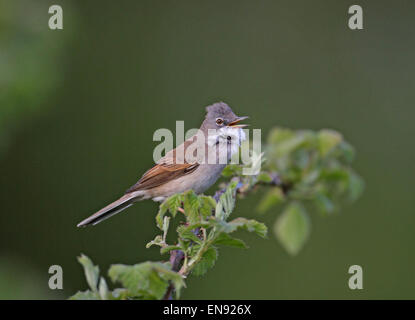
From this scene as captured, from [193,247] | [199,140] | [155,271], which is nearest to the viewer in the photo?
[155,271]

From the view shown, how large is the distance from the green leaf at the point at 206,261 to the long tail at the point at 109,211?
1.91m

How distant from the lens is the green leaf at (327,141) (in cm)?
130

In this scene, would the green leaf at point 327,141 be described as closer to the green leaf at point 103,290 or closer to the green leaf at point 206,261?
the green leaf at point 206,261

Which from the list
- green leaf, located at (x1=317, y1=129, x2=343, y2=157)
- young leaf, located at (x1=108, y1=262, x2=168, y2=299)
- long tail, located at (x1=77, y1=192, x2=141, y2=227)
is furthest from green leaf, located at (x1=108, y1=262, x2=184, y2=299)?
long tail, located at (x1=77, y1=192, x2=141, y2=227)

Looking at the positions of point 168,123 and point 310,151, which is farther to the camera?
point 168,123

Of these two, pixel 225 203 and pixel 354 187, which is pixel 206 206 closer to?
pixel 225 203

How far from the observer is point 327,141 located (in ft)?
4.29

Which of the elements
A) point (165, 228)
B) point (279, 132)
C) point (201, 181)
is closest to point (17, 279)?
point (201, 181)

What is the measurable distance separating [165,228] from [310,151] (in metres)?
0.71

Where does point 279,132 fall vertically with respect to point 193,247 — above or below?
above

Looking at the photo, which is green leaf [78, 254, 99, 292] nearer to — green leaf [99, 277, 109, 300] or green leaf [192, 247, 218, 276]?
green leaf [99, 277, 109, 300]

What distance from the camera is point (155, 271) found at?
150cm

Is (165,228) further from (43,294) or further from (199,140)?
(43,294)

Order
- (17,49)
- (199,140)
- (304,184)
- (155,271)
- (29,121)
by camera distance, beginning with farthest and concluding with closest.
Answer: (29,121) < (199,140) < (17,49) < (155,271) < (304,184)
